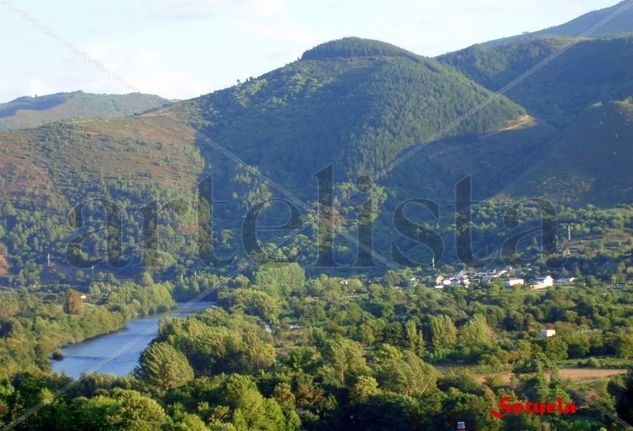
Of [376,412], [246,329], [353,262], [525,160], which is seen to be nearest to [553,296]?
[246,329]

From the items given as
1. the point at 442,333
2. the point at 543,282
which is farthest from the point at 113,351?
the point at 543,282

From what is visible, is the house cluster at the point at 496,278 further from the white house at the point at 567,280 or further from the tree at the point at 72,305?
the tree at the point at 72,305

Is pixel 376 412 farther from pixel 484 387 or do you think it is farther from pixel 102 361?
pixel 102 361

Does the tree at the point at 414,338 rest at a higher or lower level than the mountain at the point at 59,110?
lower

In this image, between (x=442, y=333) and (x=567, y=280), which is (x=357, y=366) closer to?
(x=442, y=333)

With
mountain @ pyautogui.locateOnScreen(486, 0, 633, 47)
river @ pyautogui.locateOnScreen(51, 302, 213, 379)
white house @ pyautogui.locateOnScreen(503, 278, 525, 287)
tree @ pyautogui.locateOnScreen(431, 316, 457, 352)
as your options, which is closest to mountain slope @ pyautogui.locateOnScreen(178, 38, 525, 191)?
mountain @ pyautogui.locateOnScreen(486, 0, 633, 47)

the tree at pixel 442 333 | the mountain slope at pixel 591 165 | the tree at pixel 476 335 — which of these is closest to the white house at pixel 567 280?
the tree at pixel 476 335
